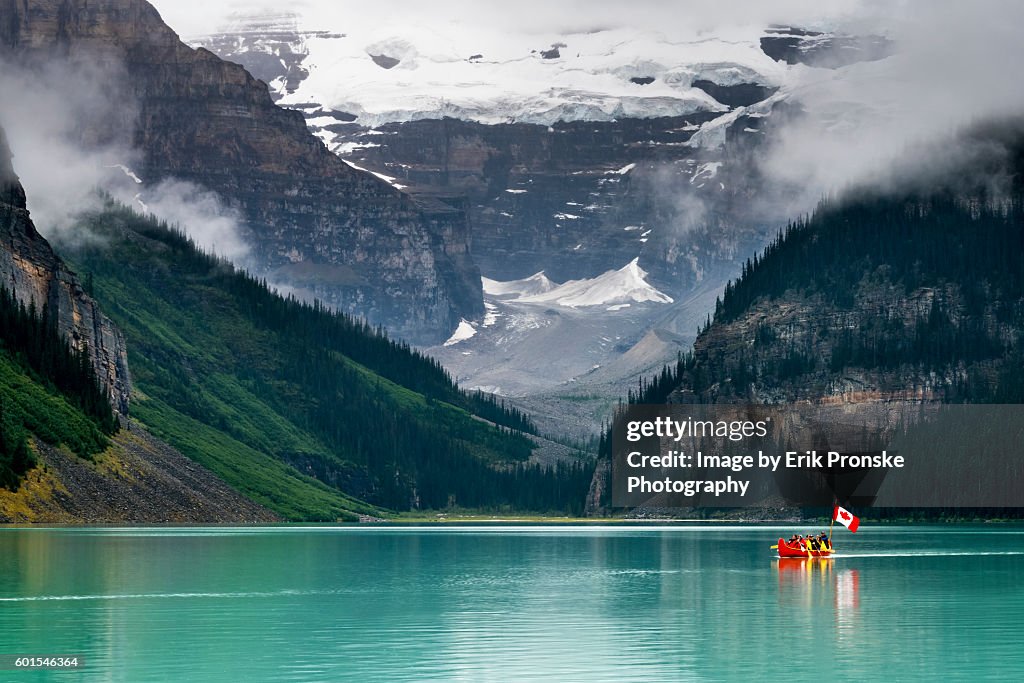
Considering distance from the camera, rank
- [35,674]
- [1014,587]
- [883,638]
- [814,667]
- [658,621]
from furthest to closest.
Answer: [1014,587] → [658,621] → [883,638] → [814,667] → [35,674]

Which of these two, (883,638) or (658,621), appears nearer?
(883,638)

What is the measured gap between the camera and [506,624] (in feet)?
438

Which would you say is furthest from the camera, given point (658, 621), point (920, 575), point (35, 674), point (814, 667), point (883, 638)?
point (920, 575)

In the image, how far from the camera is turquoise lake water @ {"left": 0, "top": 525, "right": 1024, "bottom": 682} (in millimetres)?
108125

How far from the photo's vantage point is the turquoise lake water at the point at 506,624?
108125 millimetres

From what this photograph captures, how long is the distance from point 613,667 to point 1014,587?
7109cm

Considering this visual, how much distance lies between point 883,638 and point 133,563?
9529cm

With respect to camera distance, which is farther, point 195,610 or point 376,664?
point 195,610

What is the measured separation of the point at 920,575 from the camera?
186250mm

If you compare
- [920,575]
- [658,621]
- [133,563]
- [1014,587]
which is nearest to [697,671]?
[658,621]

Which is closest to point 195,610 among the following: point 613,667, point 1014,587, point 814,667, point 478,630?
point 478,630

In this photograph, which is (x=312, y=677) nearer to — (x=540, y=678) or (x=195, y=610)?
(x=540, y=678)

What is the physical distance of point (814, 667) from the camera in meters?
108

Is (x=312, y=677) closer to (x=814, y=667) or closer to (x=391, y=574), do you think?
(x=814, y=667)
